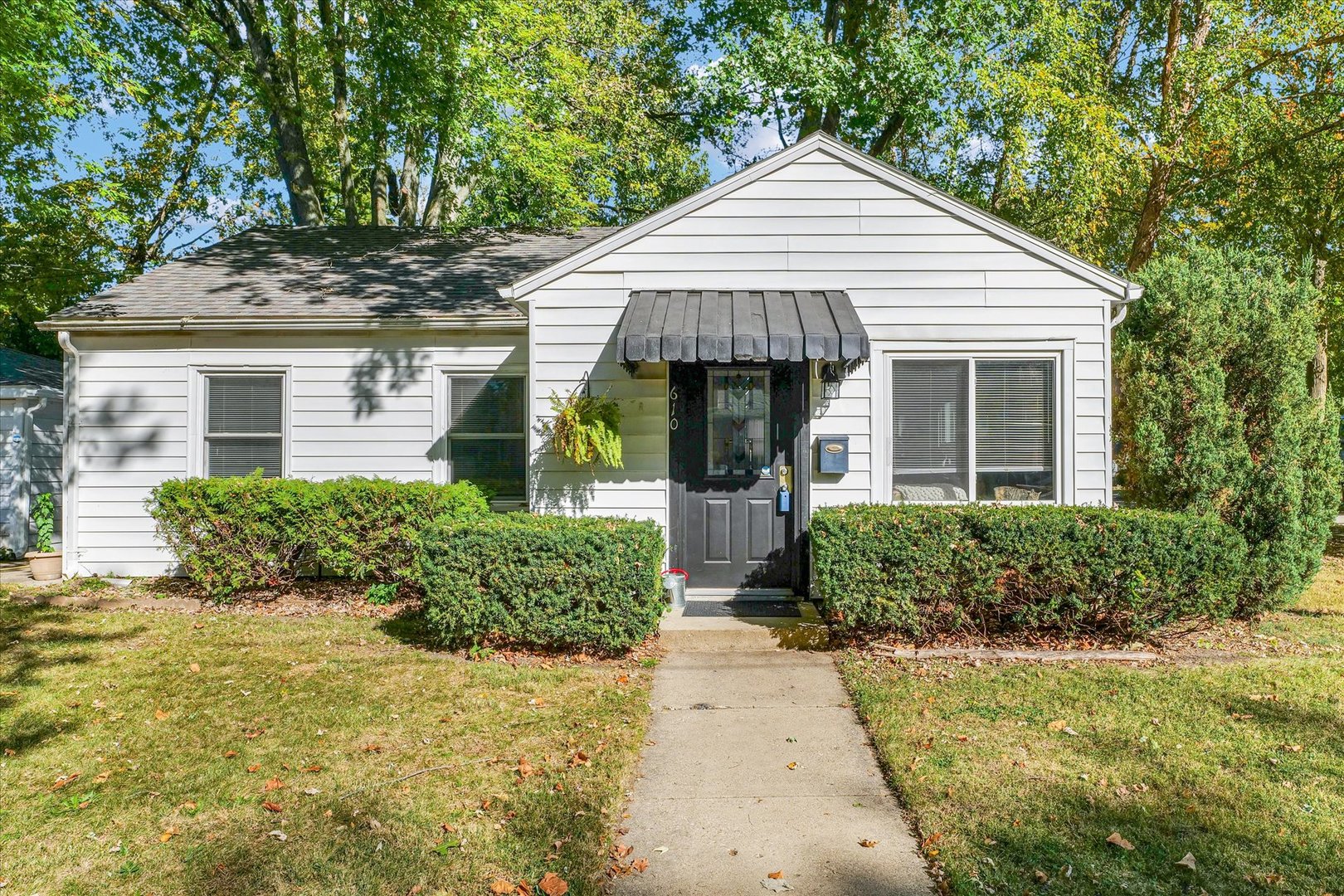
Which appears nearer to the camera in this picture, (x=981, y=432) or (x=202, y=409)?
(x=981, y=432)

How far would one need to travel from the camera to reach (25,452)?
35.7 ft

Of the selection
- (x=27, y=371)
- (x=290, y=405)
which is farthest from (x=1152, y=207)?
(x=27, y=371)

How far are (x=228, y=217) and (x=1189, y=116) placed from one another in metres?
22.0

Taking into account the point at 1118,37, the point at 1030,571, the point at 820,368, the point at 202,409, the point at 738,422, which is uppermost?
the point at 1118,37

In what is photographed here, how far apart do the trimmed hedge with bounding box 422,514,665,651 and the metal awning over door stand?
165 cm

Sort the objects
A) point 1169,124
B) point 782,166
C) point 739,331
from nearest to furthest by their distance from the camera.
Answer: point 739,331 < point 782,166 < point 1169,124

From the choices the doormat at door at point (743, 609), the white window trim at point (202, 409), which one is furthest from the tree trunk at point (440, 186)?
the doormat at door at point (743, 609)

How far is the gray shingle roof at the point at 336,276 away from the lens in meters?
8.80

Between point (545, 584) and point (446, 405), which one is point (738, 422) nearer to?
point (545, 584)

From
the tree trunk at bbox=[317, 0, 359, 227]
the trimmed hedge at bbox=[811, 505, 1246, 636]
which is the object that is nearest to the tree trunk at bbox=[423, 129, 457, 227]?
the tree trunk at bbox=[317, 0, 359, 227]

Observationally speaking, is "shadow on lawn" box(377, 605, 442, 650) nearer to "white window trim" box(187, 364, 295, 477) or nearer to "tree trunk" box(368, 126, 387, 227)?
"white window trim" box(187, 364, 295, 477)

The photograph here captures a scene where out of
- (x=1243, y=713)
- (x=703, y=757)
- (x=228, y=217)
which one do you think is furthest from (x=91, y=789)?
(x=228, y=217)

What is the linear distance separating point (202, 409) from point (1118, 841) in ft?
31.8

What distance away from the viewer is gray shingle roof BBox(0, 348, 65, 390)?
1134 centimetres
